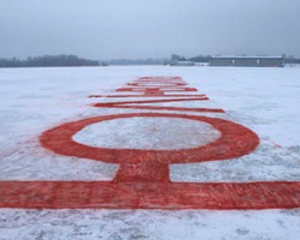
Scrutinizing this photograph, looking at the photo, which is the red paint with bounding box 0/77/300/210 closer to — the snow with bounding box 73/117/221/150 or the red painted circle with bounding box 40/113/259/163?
the red painted circle with bounding box 40/113/259/163

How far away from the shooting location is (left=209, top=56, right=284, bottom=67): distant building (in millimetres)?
68375

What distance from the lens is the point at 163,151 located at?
465 cm

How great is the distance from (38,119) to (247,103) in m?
5.86

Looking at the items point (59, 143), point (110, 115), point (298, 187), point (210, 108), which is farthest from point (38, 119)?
point (298, 187)

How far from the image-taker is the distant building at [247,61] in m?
68.4

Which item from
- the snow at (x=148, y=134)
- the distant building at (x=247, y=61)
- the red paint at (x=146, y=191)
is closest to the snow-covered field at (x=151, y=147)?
the snow at (x=148, y=134)

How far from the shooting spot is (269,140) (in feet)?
17.2

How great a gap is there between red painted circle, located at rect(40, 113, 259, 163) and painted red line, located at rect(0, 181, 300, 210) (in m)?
0.88

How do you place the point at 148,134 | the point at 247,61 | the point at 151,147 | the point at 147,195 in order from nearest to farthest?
the point at 147,195 → the point at 151,147 → the point at 148,134 → the point at 247,61

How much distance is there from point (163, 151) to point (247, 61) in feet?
234

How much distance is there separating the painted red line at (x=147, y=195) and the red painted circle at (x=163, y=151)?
0.88m

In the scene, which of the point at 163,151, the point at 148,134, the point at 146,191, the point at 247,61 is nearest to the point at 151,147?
the point at 163,151

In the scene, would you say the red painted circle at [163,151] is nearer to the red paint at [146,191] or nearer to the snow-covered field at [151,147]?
the red paint at [146,191]

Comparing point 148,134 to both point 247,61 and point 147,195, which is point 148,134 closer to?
point 147,195
